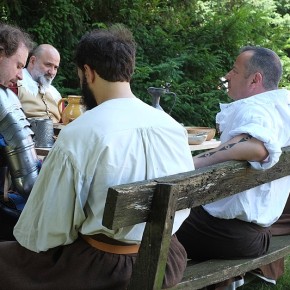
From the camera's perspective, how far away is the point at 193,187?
225 cm

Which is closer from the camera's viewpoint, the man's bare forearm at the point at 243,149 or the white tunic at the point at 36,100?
the man's bare forearm at the point at 243,149

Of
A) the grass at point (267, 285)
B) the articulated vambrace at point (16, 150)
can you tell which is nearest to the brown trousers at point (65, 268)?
the articulated vambrace at point (16, 150)

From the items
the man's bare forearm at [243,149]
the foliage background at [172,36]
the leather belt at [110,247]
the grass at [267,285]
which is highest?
the man's bare forearm at [243,149]

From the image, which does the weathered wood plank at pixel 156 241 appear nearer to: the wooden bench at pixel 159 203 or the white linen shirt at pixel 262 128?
the wooden bench at pixel 159 203

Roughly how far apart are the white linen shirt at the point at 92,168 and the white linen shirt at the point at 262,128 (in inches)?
24.7

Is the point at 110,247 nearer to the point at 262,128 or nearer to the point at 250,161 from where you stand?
the point at 250,161

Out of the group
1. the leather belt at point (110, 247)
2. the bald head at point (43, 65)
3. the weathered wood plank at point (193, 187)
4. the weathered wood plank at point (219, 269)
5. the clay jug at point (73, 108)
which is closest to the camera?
the weathered wood plank at point (193, 187)

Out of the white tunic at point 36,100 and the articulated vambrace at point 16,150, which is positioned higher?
the articulated vambrace at point 16,150

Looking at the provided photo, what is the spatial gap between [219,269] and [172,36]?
6.52 meters

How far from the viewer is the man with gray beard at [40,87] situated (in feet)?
15.1

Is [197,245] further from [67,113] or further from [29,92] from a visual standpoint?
[29,92]

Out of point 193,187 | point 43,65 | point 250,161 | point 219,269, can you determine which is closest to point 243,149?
point 250,161

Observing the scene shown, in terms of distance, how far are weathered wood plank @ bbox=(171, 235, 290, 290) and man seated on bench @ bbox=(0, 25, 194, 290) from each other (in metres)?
0.25

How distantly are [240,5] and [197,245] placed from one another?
26.1 feet
